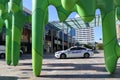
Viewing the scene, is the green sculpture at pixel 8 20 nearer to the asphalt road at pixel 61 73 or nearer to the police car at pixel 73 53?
the asphalt road at pixel 61 73

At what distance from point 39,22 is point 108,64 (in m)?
4.17

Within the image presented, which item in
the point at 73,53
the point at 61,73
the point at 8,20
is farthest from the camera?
the point at 73,53

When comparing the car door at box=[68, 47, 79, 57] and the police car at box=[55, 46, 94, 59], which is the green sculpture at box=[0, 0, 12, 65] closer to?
the police car at box=[55, 46, 94, 59]

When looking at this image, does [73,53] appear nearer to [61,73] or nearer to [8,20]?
[8,20]

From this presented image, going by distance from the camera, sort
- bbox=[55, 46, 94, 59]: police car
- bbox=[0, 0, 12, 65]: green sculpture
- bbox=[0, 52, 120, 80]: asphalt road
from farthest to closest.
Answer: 1. bbox=[55, 46, 94, 59]: police car
2. bbox=[0, 0, 12, 65]: green sculpture
3. bbox=[0, 52, 120, 80]: asphalt road

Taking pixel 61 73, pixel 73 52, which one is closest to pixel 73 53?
pixel 73 52

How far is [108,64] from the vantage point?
1573 cm

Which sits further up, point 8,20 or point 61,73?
point 8,20

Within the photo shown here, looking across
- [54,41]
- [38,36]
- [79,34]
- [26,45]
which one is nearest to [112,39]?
[38,36]

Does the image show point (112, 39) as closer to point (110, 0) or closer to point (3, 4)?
point (110, 0)

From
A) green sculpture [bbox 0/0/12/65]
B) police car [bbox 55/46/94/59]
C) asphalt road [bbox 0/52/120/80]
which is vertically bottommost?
asphalt road [bbox 0/52/120/80]

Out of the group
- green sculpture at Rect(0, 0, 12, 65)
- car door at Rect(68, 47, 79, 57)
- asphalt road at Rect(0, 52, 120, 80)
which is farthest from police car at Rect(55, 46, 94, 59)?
asphalt road at Rect(0, 52, 120, 80)

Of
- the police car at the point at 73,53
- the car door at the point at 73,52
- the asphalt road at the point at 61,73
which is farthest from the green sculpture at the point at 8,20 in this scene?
the car door at the point at 73,52

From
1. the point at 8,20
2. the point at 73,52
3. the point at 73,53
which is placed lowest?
the point at 73,53
